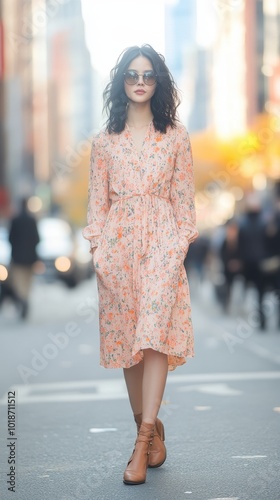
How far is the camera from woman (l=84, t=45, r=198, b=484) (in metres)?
5.50

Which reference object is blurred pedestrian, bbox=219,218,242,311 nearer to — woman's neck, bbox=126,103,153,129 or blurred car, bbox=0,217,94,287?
blurred car, bbox=0,217,94,287

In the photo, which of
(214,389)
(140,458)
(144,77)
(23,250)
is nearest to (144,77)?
(144,77)

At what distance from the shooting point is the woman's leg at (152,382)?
18.0 ft

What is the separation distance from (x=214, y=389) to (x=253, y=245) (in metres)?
7.88

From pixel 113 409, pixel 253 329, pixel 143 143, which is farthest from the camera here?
pixel 253 329

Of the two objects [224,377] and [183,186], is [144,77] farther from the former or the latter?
[224,377]

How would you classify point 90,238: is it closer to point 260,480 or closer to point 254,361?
point 260,480

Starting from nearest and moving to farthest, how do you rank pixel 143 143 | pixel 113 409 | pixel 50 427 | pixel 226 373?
pixel 143 143 → pixel 50 427 → pixel 113 409 → pixel 226 373

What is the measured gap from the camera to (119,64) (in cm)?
574

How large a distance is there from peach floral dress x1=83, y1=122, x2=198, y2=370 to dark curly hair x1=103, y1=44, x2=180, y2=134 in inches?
1.7

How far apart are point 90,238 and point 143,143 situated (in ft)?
1.68

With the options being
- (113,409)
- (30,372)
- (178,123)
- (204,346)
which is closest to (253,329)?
(204,346)

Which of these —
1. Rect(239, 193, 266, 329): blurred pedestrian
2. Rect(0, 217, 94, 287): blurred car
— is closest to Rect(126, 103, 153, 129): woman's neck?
Rect(239, 193, 266, 329): blurred pedestrian

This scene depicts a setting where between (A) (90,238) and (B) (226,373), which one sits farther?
(B) (226,373)
